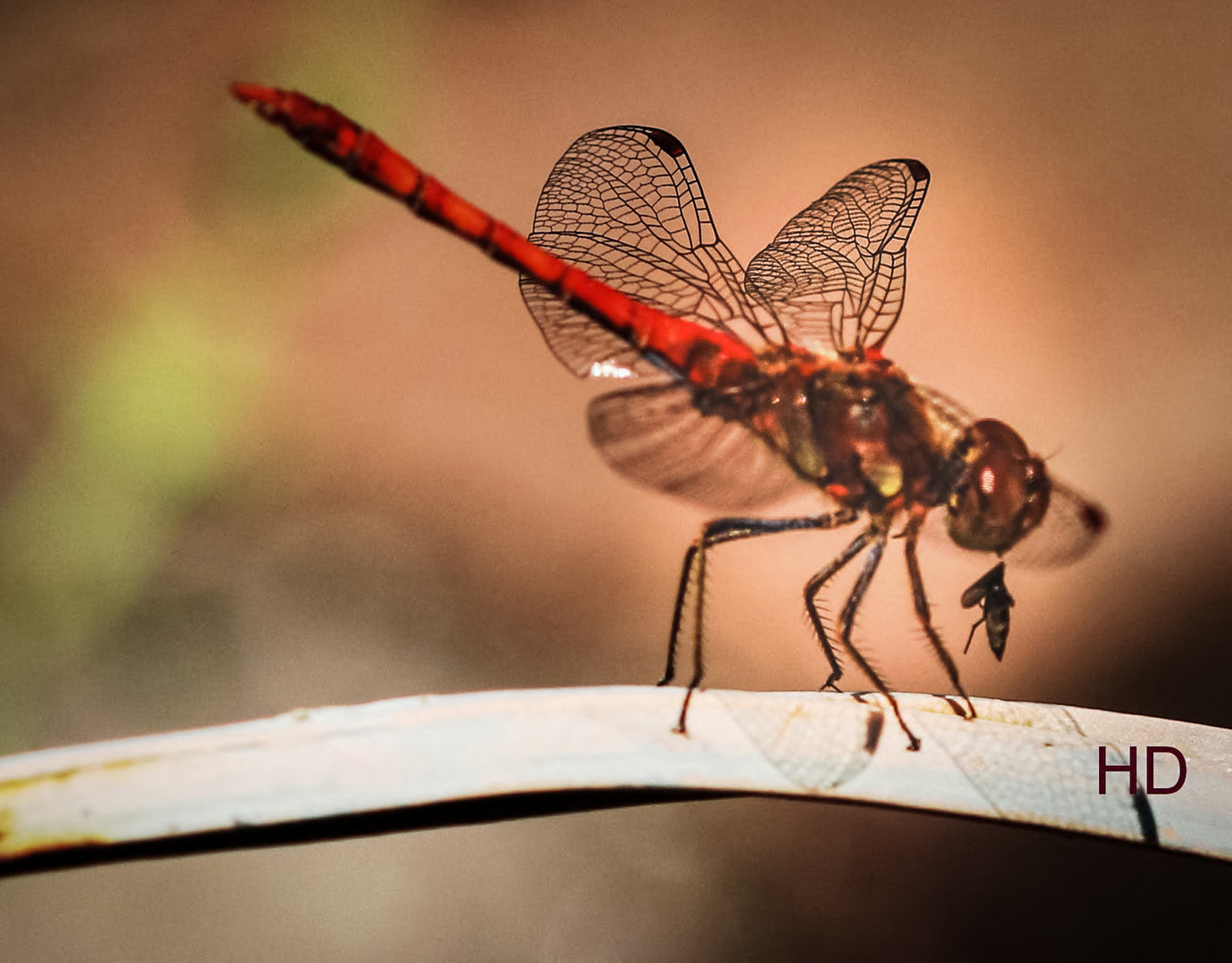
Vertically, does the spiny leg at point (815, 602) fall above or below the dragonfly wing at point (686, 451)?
below

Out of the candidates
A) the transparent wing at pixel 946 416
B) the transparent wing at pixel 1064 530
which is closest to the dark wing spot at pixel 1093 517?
the transparent wing at pixel 1064 530

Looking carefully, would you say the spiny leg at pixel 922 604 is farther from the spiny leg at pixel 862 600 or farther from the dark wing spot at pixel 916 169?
the dark wing spot at pixel 916 169

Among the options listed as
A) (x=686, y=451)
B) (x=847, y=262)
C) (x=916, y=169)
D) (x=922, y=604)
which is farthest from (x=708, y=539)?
(x=916, y=169)

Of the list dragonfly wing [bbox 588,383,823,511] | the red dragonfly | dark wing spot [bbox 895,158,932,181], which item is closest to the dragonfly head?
the red dragonfly

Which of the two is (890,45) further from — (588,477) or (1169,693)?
(1169,693)

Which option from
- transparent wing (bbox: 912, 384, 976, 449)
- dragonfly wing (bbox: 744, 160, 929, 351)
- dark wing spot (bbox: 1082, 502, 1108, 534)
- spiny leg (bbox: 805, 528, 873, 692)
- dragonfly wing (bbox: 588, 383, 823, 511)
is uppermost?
dragonfly wing (bbox: 744, 160, 929, 351)

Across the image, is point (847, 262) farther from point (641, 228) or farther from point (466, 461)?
point (466, 461)


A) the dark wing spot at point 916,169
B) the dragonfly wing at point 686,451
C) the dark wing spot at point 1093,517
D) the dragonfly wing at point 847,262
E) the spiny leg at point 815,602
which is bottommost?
the spiny leg at point 815,602

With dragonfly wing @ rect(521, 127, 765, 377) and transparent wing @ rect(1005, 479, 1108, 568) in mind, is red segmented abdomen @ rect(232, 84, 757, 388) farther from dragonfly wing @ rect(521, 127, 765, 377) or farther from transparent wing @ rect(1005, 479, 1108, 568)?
transparent wing @ rect(1005, 479, 1108, 568)
